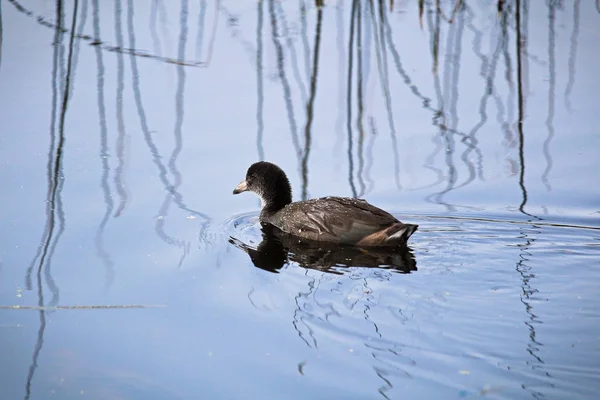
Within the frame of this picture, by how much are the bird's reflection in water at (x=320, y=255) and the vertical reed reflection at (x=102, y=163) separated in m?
1.00

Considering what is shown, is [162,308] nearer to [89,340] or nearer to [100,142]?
[89,340]

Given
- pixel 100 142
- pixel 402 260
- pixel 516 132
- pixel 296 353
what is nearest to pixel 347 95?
pixel 516 132

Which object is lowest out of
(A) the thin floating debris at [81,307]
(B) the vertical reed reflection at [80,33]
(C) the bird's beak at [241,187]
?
(A) the thin floating debris at [81,307]

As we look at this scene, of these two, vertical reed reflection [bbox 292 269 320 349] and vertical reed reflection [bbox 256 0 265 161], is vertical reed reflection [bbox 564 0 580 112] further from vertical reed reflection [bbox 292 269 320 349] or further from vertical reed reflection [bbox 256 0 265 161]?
vertical reed reflection [bbox 292 269 320 349]

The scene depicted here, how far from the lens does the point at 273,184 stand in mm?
7793

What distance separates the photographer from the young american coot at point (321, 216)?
7.00 metres

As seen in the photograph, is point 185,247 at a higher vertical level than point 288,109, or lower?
lower

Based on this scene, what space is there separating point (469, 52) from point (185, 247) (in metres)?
5.10

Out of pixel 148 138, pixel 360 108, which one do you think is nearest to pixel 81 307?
pixel 148 138

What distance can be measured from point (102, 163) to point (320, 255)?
Result: 2.27 meters

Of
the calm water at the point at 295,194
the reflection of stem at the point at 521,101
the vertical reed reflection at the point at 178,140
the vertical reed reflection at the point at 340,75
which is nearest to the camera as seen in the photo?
the calm water at the point at 295,194

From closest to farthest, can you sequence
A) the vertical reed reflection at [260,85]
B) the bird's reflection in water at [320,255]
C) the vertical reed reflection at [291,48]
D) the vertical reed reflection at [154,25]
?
the bird's reflection in water at [320,255]
the vertical reed reflection at [260,85]
the vertical reed reflection at [291,48]
the vertical reed reflection at [154,25]

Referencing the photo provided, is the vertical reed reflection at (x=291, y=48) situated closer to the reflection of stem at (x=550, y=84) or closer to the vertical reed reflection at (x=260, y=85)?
the vertical reed reflection at (x=260, y=85)

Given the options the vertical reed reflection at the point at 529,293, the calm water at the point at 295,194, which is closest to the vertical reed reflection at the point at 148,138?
the calm water at the point at 295,194
